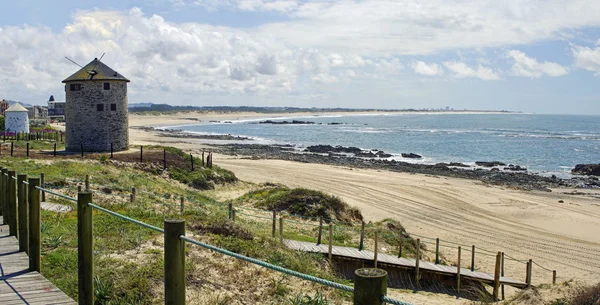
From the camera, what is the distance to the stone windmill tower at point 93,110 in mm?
31984

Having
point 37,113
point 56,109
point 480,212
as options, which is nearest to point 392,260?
point 480,212

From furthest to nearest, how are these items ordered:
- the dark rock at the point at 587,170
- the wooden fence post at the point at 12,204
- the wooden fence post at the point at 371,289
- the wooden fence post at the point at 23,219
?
the dark rock at the point at 587,170
the wooden fence post at the point at 12,204
the wooden fence post at the point at 23,219
the wooden fence post at the point at 371,289

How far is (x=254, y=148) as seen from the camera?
62.4 metres

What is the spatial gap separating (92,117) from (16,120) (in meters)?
16.8

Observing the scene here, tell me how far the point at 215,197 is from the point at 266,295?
19666 mm

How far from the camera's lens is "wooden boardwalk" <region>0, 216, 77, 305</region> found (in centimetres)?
562

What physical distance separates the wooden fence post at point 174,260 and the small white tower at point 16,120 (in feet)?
150

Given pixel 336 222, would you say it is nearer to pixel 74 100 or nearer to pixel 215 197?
pixel 215 197

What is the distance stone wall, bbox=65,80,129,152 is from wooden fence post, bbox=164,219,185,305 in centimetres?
2981

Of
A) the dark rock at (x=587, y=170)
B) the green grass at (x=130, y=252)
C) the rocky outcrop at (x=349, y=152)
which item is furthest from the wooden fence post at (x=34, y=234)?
the rocky outcrop at (x=349, y=152)

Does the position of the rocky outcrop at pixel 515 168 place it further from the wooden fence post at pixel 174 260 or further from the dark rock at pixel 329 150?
the wooden fence post at pixel 174 260

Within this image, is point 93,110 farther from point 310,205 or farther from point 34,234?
point 34,234

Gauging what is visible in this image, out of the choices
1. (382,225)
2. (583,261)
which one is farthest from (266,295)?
(583,261)

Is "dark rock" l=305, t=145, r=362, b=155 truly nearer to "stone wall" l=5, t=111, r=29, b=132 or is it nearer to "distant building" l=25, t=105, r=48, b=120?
"stone wall" l=5, t=111, r=29, b=132
